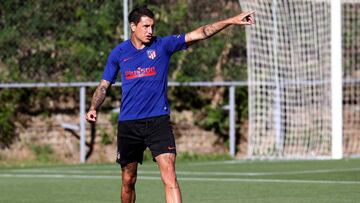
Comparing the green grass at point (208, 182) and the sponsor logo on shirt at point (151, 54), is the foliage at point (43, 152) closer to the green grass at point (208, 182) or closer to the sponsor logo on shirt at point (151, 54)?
the green grass at point (208, 182)

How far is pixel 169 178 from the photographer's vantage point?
31.2 ft

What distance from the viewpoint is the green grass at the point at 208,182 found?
12.3 metres

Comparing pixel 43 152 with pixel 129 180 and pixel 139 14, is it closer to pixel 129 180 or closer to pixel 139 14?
pixel 129 180

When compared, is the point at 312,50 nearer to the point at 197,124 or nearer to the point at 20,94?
the point at 197,124

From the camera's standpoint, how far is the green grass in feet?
40.2

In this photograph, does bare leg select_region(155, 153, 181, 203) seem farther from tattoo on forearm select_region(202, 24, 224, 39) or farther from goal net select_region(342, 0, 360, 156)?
goal net select_region(342, 0, 360, 156)

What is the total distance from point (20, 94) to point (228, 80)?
3776mm

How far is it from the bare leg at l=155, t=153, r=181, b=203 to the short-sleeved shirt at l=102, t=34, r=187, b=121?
1.29ft

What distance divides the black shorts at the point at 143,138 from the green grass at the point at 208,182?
77.0 inches

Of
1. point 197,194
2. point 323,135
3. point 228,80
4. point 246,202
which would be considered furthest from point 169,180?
point 228,80

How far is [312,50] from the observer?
19703 millimetres

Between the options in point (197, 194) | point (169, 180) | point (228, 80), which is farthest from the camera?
point (228, 80)

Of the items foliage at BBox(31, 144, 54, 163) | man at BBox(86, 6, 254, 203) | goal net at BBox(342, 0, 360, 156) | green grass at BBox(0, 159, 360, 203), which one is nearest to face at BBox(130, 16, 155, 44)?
man at BBox(86, 6, 254, 203)

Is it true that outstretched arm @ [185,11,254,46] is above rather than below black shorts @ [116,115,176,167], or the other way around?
above
